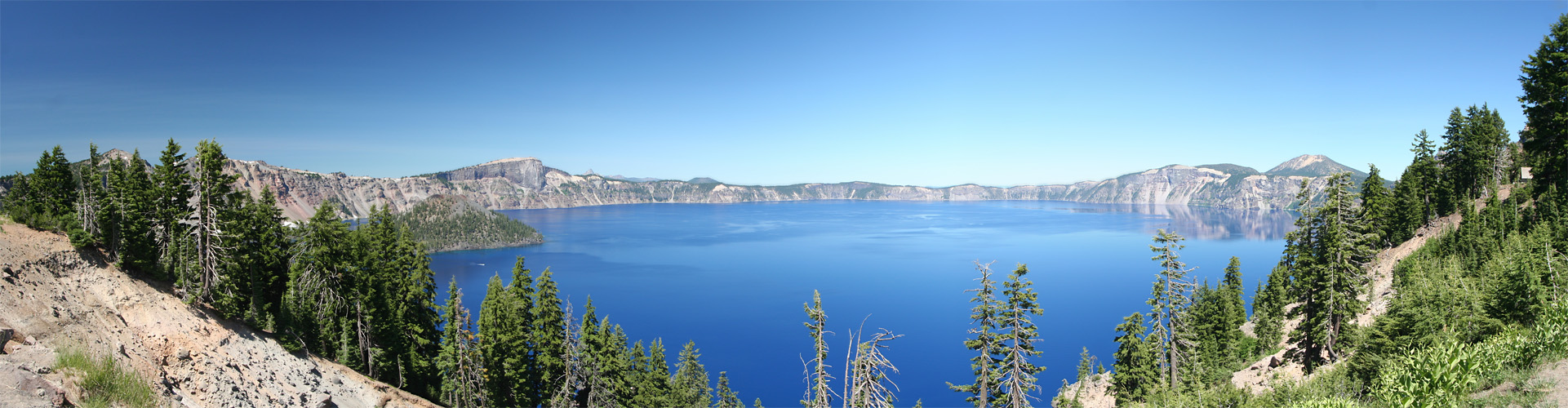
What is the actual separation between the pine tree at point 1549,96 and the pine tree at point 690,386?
36.5m

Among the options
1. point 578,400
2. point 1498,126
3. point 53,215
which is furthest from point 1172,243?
point 1498,126

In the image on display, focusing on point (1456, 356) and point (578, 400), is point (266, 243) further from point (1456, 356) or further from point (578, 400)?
point (1456, 356)

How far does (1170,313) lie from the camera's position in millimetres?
23750

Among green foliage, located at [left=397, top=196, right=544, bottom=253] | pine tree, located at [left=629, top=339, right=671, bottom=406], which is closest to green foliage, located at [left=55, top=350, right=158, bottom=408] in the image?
pine tree, located at [left=629, top=339, right=671, bottom=406]

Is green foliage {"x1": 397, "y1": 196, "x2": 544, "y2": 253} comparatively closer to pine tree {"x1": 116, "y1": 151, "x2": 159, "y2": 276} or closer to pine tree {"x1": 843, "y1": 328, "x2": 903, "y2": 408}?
pine tree {"x1": 116, "y1": 151, "x2": 159, "y2": 276}

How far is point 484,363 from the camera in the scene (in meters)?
27.9

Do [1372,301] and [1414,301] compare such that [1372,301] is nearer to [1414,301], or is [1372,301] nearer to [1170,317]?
[1414,301]

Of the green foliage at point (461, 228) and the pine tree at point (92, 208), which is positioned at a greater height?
the pine tree at point (92, 208)

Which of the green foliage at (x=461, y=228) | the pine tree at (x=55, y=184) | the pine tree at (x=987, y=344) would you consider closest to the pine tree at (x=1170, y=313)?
the pine tree at (x=987, y=344)

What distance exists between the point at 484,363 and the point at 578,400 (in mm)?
5316

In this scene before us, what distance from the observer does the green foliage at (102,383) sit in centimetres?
1054

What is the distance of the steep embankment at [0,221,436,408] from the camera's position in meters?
15.7

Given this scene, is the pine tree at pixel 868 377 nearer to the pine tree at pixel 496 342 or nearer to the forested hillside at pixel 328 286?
the forested hillside at pixel 328 286

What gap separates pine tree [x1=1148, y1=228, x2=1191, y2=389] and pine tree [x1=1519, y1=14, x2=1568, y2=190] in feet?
22.3
